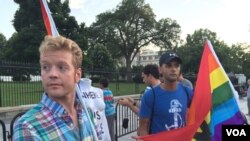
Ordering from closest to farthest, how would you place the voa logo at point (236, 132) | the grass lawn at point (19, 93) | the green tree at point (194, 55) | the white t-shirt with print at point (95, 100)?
the voa logo at point (236, 132)
the white t-shirt with print at point (95, 100)
the grass lawn at point (19, 93)
the green tree at point (194, 55)

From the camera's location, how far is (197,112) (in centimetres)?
439

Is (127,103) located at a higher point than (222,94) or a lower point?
lower

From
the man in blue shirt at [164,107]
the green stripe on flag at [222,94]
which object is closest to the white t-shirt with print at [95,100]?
the man in blue shirt at [164,107]

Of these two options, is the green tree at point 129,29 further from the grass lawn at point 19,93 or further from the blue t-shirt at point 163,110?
the blue t-shirt at point 163,110

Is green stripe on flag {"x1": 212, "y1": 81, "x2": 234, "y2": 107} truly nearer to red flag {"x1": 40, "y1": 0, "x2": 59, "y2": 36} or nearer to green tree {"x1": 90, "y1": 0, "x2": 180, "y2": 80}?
red flag {"x1": 40, "y1": 0, "x2": 59, "y2": 36}

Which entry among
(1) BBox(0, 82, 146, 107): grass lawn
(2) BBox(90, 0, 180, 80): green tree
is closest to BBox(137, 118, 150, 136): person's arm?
(1) BBox(0, 82, 146, 107): grass lawn

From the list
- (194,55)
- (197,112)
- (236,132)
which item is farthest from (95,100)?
(194,55)

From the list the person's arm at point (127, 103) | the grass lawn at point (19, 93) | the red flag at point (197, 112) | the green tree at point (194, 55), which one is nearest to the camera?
the red flag at point (197, 112)

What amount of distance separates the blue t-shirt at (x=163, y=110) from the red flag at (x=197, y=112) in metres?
0.10

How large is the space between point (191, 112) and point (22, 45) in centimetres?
3672

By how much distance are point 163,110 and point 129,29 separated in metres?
68.5

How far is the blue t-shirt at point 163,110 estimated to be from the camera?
171 inches

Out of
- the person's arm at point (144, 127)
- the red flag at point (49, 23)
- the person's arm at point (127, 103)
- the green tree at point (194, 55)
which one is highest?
the green tree at point (194, 55)

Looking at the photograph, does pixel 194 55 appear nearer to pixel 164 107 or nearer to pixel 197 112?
pixel 197 112
